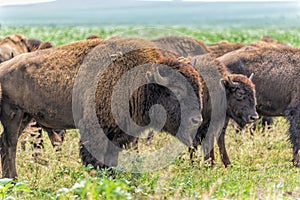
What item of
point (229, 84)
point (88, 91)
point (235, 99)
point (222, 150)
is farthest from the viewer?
point (235, 99)

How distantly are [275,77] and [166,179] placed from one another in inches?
187

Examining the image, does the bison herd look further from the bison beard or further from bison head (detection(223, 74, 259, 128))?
A: bison head (detection(223, 74, 259, 128))

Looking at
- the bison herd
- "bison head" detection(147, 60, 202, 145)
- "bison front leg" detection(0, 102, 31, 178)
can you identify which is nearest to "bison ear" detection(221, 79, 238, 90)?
the bison herd

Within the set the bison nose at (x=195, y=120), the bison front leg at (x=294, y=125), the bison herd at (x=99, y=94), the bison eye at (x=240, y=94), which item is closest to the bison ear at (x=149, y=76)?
the bison herd at (x=99, y=94)

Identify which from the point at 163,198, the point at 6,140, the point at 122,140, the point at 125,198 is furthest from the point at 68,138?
the point at 125,198

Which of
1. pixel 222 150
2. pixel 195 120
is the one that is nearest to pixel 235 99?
pixel 222 150

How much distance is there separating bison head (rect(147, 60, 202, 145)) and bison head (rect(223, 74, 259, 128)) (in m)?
2.13

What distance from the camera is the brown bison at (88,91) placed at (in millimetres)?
8438

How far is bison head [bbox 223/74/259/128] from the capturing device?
10.6 meters

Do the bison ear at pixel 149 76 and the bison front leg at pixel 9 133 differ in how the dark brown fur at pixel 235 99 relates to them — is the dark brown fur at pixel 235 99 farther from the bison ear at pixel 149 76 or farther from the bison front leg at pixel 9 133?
the bison front leg at pixel 9 133

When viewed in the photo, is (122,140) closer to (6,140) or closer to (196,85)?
(196,85)

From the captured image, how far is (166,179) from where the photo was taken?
765 centimetres

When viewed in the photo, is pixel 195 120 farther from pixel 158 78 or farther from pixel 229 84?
pixel 229 84

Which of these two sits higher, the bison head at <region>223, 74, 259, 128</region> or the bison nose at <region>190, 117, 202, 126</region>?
the bison nose at <region>190, 117, 202, 126</region>
